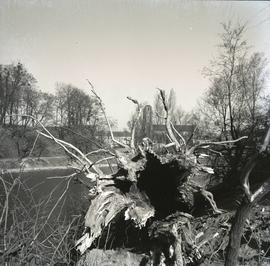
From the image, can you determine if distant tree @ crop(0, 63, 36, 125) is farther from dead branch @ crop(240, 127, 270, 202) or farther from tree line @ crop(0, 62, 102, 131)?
dead branch @ crop(240, 127, 270, 202)

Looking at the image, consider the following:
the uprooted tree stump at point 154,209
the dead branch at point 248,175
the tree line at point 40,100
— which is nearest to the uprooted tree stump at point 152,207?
the uprooted tree stump at point 154,209

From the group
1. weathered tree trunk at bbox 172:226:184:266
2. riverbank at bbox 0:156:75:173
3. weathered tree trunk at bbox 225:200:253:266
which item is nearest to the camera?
weathered tree trunk at bbox 225:200:253:266

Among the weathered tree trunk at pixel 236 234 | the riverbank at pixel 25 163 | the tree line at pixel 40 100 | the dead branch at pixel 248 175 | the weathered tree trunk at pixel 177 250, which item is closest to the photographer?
the dead branch at pixel 248 175

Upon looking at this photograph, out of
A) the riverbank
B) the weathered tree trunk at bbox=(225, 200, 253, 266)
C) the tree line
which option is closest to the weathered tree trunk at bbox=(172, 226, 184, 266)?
the weathered tree trunk at bbox=(225, 200, 253, 266)

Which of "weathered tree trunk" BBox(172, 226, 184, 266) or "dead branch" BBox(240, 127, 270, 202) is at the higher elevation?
"dead branch" BBox(240, 127, 270, 202)

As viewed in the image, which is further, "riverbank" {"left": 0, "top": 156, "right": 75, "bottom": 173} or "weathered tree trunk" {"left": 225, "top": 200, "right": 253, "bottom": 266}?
"riverbank" {"left": 0, "top": 156, "right": 75, "bottom": 173}

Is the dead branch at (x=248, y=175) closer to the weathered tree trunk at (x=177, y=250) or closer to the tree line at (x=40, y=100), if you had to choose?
the weathered tree trunk at (x=177, y=250)

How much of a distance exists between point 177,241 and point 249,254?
2.80 m

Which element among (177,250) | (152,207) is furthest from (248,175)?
(152,207)

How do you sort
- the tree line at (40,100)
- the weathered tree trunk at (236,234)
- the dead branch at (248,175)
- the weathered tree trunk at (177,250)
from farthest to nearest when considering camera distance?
1. the tree line at (40,100)
2. the weathered tree trunk at (177,250)
3. the weathered tree trunk at (236,234)
4. the dead branch at (248,175)

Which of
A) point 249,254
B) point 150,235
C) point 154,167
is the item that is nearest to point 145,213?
point 150,235

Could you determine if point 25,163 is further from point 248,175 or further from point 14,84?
point 14,84

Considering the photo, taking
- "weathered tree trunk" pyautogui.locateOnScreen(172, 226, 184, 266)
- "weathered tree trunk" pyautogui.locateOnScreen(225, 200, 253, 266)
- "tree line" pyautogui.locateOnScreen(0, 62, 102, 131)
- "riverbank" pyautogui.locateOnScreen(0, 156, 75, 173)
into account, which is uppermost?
"tree line" pyautogui.locateOnScreen(0, 62, 102, 131)

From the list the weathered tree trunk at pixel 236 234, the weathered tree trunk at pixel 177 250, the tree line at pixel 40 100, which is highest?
the tree line at pixel 40 100
